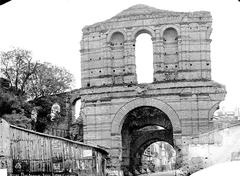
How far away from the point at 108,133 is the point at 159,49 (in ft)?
16.8

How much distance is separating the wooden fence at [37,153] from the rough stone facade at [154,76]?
5.55 meters

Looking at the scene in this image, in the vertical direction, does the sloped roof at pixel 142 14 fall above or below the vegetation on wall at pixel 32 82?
above

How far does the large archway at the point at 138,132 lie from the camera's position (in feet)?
79.6

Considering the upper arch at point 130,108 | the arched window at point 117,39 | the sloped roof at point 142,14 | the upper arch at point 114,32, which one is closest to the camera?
the upper arch at point 130,108

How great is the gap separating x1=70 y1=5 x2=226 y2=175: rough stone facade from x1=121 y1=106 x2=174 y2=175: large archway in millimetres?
226

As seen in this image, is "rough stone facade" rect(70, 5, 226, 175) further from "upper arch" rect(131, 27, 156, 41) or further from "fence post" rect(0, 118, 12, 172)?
"fence post" rect(0, 118, 12, 172)

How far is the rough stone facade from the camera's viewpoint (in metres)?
22.1

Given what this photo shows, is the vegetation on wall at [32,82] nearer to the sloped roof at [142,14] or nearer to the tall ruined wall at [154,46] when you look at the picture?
the tall ruined wall at [154,46]

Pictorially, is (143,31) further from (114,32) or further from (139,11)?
(114,32)

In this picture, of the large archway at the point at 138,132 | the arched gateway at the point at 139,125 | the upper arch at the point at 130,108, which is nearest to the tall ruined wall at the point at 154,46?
the upper arch at the point at 130,108

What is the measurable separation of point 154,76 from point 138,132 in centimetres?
533

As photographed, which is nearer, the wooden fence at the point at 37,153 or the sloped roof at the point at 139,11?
the wooden fence at the point at 37,153

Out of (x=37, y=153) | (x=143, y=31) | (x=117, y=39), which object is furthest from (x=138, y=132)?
(x=37, y=153)

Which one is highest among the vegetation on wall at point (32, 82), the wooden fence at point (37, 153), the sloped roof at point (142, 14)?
the sloped roof at point (142, 14)
